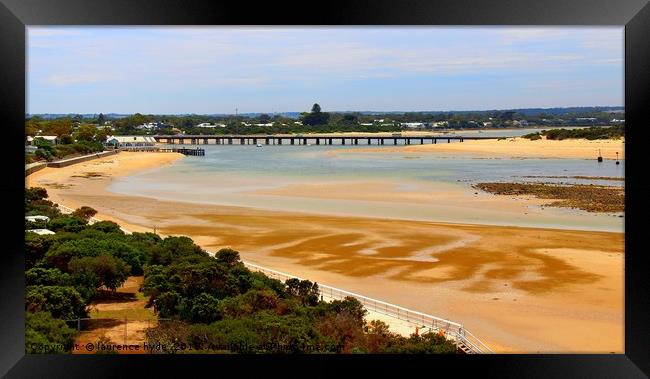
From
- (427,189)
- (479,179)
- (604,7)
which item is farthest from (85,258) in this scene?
(479,179)

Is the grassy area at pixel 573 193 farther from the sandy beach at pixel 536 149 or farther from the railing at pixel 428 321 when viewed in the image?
the sandy beach at pixel 536 149

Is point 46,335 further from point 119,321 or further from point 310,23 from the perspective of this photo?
point 310,23

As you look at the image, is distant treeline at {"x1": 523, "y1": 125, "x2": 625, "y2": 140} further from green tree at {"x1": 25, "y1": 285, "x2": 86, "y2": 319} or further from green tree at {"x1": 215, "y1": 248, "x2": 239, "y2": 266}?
green tree at {"x1": 25, "y1": 285, "x2": 86, "y2": 319}

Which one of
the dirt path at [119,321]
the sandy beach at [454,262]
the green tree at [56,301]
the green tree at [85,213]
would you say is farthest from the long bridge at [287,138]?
the green tree at [56,301]

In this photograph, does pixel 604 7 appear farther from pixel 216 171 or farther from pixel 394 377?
pixel 216 171

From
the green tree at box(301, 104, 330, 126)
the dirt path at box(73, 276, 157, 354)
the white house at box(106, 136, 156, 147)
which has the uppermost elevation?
the green tree at box(301, 104, 330, 126)

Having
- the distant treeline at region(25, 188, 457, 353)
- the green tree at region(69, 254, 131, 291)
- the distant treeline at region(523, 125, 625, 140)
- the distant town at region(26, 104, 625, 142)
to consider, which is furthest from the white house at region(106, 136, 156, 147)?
the green tree at region(69, 254, 131, 291)
